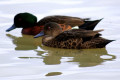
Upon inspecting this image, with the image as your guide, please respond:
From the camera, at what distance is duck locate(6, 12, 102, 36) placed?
1193 cm

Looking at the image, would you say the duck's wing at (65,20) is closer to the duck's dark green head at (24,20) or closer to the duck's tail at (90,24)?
the duck's tail at (90,24)

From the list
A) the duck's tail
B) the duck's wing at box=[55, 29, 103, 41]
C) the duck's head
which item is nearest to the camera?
the duck's wing at box=[55, 29, 103, 41]

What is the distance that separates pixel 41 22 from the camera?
12.1 m

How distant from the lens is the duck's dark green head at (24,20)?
40.6 ft

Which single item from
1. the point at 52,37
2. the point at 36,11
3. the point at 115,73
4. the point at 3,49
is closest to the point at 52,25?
the point at 52,37

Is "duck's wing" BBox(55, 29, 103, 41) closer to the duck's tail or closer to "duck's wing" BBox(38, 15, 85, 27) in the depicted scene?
the duck's tail

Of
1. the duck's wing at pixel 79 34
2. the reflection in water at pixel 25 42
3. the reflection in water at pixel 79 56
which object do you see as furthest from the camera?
the reflection in water at pixel 25 42

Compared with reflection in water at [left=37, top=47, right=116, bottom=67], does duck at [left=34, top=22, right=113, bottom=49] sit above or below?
above

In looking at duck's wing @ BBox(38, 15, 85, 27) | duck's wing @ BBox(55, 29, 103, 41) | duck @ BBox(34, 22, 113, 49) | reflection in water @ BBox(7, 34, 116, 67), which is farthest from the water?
duck's wing @ BBox(38, 15, 85, 27)

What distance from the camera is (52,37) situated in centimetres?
1084

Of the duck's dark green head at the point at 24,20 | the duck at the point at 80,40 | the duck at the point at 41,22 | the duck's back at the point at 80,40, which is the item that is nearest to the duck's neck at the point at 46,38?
the duck at the point at 80,40

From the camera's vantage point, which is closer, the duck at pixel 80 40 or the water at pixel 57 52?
the water at pixel 57 52

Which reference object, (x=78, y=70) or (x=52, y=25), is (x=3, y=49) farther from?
(x=78, y=70)

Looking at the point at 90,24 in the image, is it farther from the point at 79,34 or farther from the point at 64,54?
the point at 64,54
